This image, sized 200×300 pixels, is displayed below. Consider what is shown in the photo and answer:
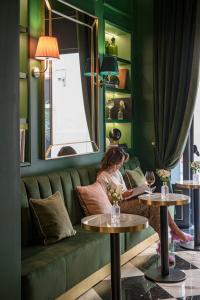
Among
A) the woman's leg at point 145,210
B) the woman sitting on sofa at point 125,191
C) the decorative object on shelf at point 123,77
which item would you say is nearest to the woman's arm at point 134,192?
the woman sitting on sofa at point 125,191

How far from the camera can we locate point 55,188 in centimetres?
398

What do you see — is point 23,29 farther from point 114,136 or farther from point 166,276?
point 166,276

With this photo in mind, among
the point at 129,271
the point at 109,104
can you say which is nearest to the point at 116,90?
the point at 109,104

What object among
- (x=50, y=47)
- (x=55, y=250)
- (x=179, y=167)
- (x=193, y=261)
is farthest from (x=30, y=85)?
(x=179, y=167)

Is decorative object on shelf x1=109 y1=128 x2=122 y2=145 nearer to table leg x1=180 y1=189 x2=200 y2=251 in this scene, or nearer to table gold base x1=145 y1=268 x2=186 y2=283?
table leg x1=180 y1=189 x2=200 y2=251

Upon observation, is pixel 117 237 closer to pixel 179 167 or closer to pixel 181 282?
pixel 181 282

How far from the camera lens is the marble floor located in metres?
3.49

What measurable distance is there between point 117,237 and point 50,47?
1.84m

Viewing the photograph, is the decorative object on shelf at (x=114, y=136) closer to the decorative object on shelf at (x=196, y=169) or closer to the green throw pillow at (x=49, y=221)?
the decorative object on shelf at (x=196, y=169)

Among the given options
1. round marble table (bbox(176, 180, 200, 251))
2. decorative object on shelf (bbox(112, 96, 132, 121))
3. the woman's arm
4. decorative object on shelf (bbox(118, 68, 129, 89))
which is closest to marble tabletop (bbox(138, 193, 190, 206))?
the woman's arm

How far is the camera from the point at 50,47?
3.90 m

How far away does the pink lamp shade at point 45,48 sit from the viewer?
3861 mm

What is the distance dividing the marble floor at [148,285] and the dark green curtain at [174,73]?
173 cm

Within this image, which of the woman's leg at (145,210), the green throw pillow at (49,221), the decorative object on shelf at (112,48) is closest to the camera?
the green throw pillow at (49,221)
